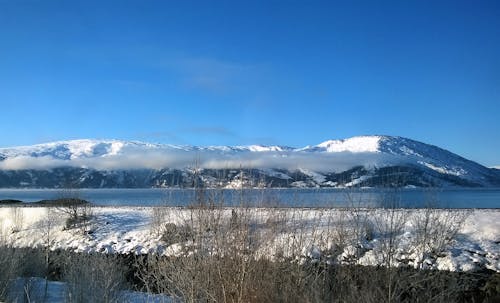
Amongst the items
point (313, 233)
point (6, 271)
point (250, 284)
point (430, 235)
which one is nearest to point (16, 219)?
point (6, 271)

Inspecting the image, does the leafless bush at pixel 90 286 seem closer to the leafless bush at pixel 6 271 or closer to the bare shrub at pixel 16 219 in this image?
the leafless bush at pixel 6 271

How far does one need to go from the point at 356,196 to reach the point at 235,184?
22.7 ft

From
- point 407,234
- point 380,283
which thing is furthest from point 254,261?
point 407,234

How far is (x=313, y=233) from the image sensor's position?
14234mm

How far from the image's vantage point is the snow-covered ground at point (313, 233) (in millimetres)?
12565

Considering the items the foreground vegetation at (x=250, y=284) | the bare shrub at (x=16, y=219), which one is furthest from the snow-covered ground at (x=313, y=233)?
the foreground vegetation at (x=250, y=284)

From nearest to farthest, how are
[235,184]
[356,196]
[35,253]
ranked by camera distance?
[235,184] < [356,196] < [35,253]

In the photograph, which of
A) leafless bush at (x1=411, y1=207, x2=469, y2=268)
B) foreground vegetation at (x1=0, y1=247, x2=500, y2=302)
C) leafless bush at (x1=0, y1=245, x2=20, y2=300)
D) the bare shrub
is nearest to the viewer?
foreground vegetation at (x1=0, y1=247, x2=500, y2=302)

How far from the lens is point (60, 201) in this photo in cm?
4631

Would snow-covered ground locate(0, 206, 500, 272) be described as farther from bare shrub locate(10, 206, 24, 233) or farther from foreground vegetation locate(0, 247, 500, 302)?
foreground vegetation locate(0, 247, 500, 302)

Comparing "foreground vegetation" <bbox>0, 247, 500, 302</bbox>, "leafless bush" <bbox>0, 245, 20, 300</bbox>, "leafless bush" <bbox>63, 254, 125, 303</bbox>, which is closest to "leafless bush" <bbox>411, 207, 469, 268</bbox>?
"foreground vegetation" <bbox>0, 247, 500, 302</bbox>

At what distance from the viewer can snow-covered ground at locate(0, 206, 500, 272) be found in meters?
12.6

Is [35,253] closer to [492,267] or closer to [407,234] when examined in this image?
[407,234]

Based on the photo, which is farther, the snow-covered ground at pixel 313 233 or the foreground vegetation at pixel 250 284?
the snow-covered ground at pixel 313 233
